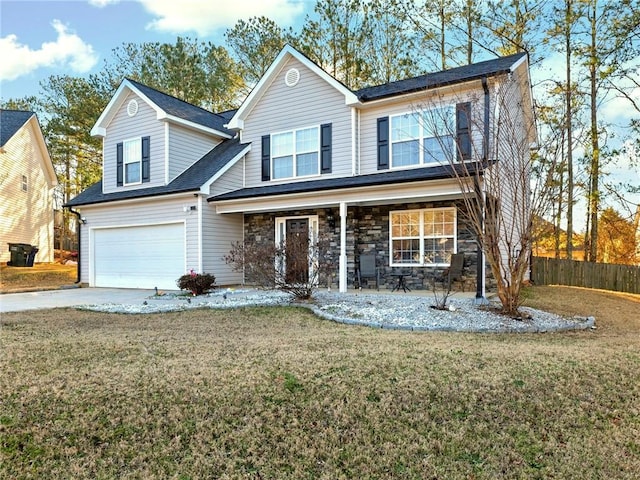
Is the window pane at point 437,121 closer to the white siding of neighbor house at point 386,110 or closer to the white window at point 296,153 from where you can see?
the white siding of neighbor house at point 386,110

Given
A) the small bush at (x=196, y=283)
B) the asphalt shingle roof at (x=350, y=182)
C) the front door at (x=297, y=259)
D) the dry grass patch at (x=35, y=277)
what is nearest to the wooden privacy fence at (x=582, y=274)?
the asphalt shingle roof at (x=350, y=182)

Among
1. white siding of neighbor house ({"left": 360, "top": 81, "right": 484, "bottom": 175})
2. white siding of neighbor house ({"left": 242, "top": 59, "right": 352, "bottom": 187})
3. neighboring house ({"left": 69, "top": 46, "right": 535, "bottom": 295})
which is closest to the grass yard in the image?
neighboring house ({"left": 69, "top": 46, "right": 535, "bottom": 295})

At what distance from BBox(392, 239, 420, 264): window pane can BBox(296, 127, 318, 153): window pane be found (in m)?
3.78

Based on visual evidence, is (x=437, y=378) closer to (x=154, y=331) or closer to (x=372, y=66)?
(x=154, y=331)

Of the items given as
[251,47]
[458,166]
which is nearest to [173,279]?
[458,166]

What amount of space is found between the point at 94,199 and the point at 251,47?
467 inches

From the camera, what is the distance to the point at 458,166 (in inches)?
380

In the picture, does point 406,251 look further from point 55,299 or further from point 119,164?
point 119,164

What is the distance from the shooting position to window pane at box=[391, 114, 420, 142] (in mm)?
12062

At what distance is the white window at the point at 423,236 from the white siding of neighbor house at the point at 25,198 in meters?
17.7

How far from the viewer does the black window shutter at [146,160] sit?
592 inches

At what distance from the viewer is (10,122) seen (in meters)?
21.4

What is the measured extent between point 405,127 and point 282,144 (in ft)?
12.8

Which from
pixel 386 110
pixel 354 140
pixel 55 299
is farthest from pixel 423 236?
pixel 55 299
